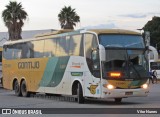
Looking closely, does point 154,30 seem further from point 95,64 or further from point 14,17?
point 95,64

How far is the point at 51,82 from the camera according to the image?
24.1 meters

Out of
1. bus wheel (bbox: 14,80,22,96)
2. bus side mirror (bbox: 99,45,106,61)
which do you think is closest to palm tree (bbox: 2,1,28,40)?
bus wheel (bbox: 14,80,22,96)

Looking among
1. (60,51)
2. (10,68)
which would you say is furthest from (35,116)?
(10,68)

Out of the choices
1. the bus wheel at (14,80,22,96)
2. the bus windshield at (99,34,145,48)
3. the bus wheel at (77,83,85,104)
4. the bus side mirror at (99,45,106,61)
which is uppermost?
the bus windshield at (99,34,145,48)

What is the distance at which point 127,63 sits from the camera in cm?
1988

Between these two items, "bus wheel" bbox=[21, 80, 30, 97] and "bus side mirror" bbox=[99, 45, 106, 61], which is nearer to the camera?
"bus side mirror" bbox=[99, 45, 106, 61]

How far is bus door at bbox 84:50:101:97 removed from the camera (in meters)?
19.8

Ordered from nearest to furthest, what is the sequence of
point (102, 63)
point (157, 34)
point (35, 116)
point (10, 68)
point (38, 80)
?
point (35, 116)
point (102, 63)
point (38, 80)
point (10, 68)
point (157, 34)

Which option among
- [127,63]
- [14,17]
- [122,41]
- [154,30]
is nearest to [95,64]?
[127,63]

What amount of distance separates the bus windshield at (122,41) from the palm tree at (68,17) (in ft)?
151

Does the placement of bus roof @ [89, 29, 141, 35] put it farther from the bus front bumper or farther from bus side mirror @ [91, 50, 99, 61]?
the bus front bumper

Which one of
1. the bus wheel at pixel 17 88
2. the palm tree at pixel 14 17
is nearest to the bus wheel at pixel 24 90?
the bus wheel at pixel 17 88

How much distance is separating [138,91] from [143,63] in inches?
50.1

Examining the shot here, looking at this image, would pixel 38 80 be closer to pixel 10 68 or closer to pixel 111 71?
pixel 10 68
